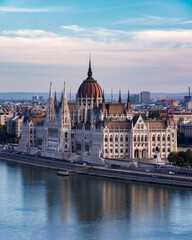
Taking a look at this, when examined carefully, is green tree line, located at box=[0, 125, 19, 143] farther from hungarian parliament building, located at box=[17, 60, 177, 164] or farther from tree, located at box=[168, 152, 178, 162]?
tree, located at box=[168, 152, 178, 162]

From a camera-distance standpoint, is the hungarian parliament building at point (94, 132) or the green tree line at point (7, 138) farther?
the green tree line at point (7, 138)

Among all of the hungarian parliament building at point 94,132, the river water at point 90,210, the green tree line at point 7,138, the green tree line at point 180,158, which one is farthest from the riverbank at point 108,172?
the green tree line at point 7,138

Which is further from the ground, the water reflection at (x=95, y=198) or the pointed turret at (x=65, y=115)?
the pointed turret at (x=65, y=115)

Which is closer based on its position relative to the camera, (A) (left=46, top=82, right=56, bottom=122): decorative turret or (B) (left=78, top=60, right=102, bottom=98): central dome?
(B) (left=78, top=60, right=102, bottom=98): central dome

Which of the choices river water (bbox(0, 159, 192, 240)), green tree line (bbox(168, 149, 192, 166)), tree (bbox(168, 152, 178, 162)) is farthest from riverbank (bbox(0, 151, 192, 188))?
tree (bbox(168, 152, 178, 162))

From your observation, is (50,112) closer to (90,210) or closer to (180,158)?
(180,158)

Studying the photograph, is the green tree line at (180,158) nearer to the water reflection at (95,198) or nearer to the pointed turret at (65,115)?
the water reflection at (95,198)
